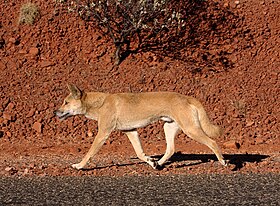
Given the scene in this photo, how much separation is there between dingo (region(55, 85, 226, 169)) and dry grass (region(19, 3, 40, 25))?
1015 cm

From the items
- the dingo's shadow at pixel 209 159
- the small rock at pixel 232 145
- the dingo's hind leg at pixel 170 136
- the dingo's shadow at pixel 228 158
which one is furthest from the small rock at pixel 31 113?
the dingo's hind leg at pixel 170 136

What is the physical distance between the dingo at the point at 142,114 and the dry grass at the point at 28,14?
10.2 metres

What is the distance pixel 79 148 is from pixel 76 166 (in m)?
4.86

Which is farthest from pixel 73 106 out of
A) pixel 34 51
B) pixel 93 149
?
pixel 34 51

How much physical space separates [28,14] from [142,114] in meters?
11.2

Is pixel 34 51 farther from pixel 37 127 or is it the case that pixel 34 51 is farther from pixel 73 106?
pixel 73 106

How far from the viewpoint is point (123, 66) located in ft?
67.8

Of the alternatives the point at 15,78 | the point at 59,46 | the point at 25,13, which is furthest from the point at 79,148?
the point at 25,13

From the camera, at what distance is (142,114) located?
38.7 ft

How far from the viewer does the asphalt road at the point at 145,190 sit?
8031mm

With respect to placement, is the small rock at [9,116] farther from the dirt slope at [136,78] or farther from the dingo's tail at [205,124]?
the dingo's tail at [205,124]

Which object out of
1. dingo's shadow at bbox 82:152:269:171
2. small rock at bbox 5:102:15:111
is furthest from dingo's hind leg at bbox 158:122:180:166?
small rock at bbox 5:102:15:111

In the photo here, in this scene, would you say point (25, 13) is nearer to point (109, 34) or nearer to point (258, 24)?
point (109, 34)

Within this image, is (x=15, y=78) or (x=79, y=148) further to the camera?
(x=15, y=78)
